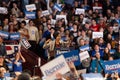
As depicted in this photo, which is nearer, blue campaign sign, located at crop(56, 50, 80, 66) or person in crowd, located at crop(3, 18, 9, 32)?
blue campaign sign, located at crop(56, 50, 80, 66)

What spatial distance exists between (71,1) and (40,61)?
600 cm

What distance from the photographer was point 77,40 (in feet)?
54.6

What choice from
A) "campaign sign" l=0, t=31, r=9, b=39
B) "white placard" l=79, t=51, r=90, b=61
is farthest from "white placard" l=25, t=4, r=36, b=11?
"white placard" l=79, t=51, r=90, b=61

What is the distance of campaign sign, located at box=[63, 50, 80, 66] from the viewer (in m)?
15.6

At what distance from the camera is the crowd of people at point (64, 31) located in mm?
15688

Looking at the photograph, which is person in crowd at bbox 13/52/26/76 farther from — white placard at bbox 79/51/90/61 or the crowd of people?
white placard at bbox 79/51/90/61

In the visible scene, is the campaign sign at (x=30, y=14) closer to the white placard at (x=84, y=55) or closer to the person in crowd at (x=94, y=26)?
the person in crowd at (x=94, y=26)

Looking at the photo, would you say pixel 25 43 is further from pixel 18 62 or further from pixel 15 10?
pixel 15 10

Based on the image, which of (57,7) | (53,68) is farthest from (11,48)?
(53,68)

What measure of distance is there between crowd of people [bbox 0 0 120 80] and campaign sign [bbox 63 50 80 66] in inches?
6.8

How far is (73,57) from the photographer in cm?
1572

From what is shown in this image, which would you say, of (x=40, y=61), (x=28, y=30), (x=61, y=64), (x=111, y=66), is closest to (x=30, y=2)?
(x=28, y=30)

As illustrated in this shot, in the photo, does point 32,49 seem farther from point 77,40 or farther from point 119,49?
point 119,49

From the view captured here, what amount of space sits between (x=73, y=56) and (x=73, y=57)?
33mm
